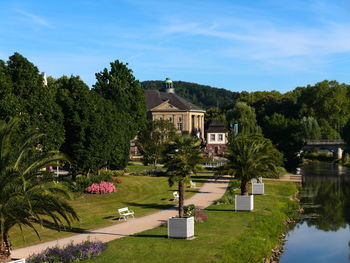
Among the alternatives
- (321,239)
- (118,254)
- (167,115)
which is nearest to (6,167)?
(118,254)

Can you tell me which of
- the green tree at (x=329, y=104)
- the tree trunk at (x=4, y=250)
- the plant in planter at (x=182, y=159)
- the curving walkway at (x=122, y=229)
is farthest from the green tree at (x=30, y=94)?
the green tree at (x=329, y=104)

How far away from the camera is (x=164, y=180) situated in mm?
55219

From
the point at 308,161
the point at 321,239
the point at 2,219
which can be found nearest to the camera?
the point at 2,219

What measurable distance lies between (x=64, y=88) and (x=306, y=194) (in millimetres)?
28463

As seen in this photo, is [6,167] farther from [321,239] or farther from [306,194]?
[306,194]

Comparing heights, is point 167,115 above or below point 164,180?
above

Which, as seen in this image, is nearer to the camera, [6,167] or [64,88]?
[6,167]

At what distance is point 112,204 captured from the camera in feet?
127

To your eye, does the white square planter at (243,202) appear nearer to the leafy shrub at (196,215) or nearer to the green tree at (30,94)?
the leafy shrub at (196,215)

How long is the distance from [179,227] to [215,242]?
6.49ft

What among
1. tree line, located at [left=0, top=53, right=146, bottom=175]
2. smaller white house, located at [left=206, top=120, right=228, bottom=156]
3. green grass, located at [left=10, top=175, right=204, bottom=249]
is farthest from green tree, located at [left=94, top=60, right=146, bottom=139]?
smaller white house, located at [left=206, top=120, right=228, bottom=156]

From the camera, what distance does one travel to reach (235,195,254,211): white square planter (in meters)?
36.2

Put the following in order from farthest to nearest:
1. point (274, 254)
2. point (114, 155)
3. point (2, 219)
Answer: point (114, 155) < point (274, 254) < point (2, 219)

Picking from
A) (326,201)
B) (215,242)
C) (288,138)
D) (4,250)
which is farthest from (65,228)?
(288,138)
